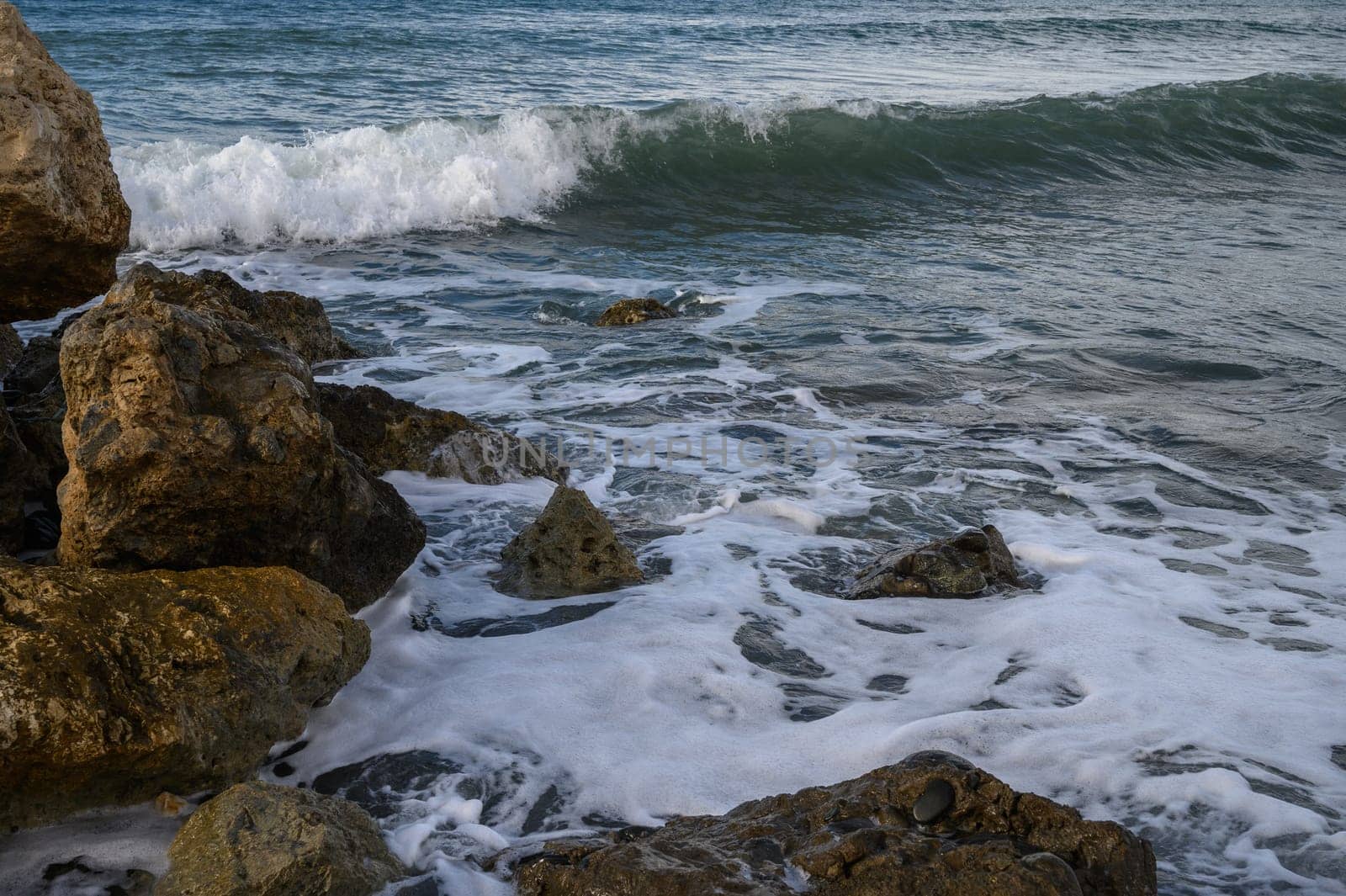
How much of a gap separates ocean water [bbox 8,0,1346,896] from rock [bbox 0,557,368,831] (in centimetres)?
17

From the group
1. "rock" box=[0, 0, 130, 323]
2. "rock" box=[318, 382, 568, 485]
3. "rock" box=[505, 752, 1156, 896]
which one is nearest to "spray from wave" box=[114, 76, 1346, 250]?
"rock" box=[318, 382, 568, 485]

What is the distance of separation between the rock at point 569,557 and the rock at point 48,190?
1.63 m

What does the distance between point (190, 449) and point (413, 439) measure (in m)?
1.87

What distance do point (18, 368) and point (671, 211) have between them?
26.4 feet

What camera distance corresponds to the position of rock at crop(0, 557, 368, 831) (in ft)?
7.75

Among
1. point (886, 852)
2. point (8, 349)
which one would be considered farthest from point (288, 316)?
point (886, 852)

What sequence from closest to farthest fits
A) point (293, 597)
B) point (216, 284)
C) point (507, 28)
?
point (293, 597) → point (216, 284) → point (507, 28)

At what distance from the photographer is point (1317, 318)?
26.6 feet

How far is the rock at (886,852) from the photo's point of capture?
81.7 inches

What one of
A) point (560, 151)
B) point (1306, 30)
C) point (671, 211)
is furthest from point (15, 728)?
point (1306, 30)

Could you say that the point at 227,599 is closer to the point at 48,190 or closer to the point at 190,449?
the point at 190,449

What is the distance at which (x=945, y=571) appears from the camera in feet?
13.4

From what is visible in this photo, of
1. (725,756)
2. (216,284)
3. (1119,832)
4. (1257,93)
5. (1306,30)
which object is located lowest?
(725,756)

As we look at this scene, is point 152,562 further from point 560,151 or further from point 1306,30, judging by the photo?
point 1306,30
